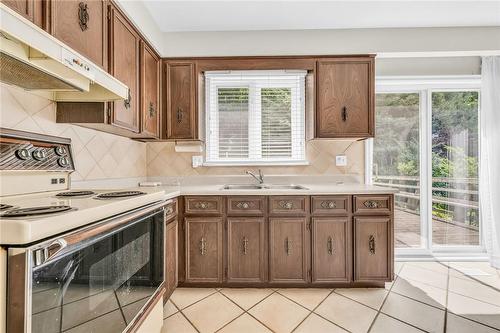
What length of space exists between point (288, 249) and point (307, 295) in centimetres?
39

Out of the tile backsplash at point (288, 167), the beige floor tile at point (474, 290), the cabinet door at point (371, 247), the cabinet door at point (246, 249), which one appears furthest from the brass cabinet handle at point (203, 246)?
the beige floor tile at point (474, 290)

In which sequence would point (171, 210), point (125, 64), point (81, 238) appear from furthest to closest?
point (171, 210), point (125, 64), point (81, 238)

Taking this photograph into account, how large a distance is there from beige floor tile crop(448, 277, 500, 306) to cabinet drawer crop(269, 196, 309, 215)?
1465 mm

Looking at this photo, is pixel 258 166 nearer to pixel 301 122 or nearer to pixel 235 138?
pixel 235 138

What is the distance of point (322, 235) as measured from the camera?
2.16 m

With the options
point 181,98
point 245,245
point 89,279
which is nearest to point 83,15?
point 181,98

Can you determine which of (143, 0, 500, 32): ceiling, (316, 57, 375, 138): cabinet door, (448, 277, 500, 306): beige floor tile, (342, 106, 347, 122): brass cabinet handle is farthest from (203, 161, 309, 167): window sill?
(448, 277, 500, 306): beige floor tile

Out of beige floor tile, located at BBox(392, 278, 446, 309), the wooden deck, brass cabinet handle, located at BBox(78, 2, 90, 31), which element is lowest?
beige floor tile, located at BBox(392, 278, 446, 309)

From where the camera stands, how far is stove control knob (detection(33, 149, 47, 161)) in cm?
135

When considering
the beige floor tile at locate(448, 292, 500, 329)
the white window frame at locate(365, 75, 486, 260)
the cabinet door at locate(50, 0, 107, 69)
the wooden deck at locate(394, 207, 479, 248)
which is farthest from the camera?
the wooden deck at locate(394, 207, 479, 248)

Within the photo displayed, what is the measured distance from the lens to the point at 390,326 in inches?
67.2

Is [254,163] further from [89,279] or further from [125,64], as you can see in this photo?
[89,279]

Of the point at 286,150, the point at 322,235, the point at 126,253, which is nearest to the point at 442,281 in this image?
the point at 322,235

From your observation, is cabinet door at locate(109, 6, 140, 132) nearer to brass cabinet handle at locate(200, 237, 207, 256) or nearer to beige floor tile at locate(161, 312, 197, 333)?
brass cabinet handle at locate(200, 237, 207, 256)
